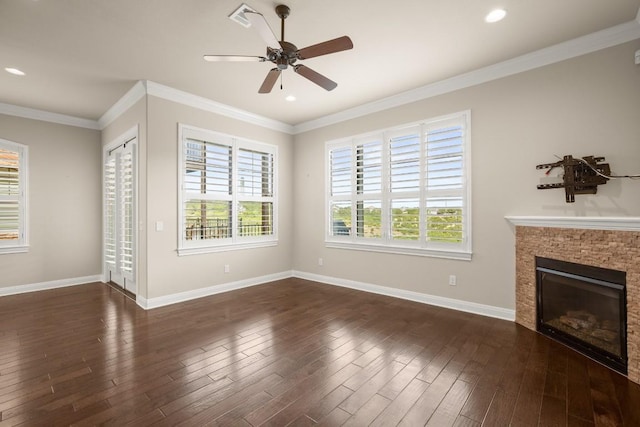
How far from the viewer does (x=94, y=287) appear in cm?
530

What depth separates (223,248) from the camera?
495 cm

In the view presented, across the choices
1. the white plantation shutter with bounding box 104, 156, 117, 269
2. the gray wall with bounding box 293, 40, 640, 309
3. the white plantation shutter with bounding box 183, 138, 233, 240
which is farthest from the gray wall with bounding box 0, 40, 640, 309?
the white plantation shutter with bounding box 104, 156, 117, 269

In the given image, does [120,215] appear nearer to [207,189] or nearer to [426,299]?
[207,189]

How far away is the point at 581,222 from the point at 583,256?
327 millimetres

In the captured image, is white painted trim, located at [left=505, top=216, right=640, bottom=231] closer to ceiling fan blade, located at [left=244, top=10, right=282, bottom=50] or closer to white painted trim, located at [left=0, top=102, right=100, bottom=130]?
ceiling fan blade, located at [left=244, top=10, right=282, bottom=50]

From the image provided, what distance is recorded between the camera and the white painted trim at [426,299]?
3.67 meters

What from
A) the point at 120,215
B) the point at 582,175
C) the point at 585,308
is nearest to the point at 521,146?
the point at 582,175

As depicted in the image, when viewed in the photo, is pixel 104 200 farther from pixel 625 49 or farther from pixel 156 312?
pixel 625 49

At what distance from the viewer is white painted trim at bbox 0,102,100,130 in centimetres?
481

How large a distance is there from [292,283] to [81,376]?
3430 mm

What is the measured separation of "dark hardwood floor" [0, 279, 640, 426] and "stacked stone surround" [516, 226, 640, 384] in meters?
0.27

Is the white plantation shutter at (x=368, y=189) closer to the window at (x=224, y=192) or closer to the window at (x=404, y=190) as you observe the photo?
the window at (x=404, y=190)

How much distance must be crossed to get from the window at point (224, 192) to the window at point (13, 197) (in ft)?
9.56

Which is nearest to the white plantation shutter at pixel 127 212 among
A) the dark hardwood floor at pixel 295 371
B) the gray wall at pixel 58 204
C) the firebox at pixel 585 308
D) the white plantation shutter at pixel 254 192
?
the dark hardwood floor at pixel 295 371
